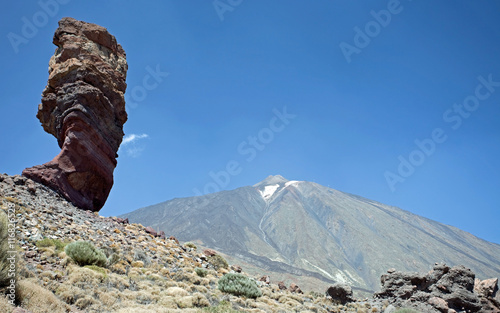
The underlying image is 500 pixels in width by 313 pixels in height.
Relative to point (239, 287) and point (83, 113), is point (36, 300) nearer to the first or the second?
point (239, 287)

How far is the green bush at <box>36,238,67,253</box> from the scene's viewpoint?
9709mm

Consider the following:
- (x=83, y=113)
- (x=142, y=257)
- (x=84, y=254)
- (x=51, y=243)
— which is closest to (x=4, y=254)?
(x=84, y=254)

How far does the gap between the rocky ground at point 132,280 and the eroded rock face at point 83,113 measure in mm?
1729

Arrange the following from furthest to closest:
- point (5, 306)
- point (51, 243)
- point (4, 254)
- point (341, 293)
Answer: point (341, 293) < point (51, 243) < point (4, 254) < point (5, 306)

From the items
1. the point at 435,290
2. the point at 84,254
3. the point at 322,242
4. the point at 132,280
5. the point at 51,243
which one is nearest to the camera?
the point at 84,254

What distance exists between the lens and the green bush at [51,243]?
9709mm

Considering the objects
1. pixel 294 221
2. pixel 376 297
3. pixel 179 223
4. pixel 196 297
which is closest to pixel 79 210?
pixel 196 297

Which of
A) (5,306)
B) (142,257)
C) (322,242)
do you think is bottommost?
(5,306)

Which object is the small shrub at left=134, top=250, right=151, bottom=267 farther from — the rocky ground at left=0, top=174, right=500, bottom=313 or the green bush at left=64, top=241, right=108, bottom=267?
the green bush at left=64, top=241, right=108, bottom=267

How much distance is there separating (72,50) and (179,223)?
157000 mm

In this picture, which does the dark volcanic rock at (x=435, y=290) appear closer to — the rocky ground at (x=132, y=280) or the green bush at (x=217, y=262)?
the rocky ground at (x=132, y=280)

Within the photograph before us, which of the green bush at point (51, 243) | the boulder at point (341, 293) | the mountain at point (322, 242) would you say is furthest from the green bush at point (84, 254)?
the mountain at point (322, 242)

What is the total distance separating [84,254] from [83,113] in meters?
10.5

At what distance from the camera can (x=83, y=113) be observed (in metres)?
17.4
